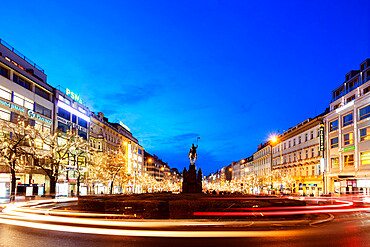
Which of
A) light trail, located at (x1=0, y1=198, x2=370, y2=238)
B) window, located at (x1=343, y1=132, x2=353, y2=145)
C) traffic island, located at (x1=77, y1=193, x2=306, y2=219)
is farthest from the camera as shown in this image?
window, located at (x1=343, y1=132, x2=353, y2=145)

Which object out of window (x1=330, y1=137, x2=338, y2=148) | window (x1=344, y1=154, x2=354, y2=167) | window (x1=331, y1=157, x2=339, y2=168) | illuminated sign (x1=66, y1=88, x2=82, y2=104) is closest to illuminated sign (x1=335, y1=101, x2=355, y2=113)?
window (x1=330, y1=137, x2=338, y2=148)

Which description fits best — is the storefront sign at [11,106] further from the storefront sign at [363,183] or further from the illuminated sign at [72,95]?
the storefront sign at [363,183]

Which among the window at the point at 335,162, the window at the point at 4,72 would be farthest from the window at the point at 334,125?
the window at the point at 4,72

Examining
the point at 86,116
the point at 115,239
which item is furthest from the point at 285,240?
the point at 86,116

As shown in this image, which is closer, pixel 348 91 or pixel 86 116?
pixel 348 91

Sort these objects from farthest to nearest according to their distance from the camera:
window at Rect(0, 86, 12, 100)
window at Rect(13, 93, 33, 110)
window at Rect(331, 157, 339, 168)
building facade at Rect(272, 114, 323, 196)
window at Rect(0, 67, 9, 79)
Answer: building facade at Rect(272, 114, 323, 196)
window at Rect(331, 157, 339, 168)
window at Rect(13, 93, 33, 110)
window at Rect(0, 67, 9, 79)
window at Rect(0, 86, 12, 100)

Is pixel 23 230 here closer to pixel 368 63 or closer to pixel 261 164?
pixel 368 63

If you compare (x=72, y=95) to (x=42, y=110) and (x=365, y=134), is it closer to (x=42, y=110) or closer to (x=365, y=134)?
(x=42, y=110)

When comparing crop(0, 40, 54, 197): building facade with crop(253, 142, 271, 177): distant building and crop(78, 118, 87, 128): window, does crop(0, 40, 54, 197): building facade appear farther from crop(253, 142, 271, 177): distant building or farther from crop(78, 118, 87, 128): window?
crop(253, 142, 271, 177): distant building

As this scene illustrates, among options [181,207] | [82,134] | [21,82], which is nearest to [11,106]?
[21,82]

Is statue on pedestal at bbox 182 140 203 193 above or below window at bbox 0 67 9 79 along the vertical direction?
below

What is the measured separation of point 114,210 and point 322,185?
54916 millimetres

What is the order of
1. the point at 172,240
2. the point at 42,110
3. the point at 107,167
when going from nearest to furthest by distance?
the point at 172,240
the point at 42,110
the point at 107,167

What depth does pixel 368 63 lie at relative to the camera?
56281 millimetres
